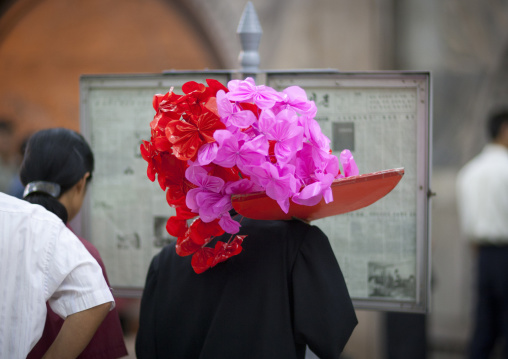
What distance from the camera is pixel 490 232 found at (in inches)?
161

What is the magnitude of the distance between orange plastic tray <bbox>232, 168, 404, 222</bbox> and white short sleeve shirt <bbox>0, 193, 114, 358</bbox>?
1.33 ft

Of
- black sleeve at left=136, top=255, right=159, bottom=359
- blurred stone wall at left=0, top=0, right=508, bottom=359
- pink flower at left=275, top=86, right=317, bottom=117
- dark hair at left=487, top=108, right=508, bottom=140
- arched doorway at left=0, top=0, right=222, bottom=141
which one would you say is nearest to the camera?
pink flower at left=275, top=86, right=317, bottom=117

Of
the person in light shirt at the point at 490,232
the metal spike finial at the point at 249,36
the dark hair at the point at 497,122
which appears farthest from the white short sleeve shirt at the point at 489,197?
the metal spike finial at the point at 249,36

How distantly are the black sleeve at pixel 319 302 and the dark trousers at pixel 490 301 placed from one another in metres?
2.74

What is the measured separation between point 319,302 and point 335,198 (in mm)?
268

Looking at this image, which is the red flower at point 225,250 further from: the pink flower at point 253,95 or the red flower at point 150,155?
the pink flower at point 253,95

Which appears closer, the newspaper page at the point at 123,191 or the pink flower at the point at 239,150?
the pink flower at the point at 239,150

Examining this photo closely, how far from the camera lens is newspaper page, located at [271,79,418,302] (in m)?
2.17

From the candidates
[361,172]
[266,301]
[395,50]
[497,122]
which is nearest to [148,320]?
[266,301]

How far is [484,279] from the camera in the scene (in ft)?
13.5

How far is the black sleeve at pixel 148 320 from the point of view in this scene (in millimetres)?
1820

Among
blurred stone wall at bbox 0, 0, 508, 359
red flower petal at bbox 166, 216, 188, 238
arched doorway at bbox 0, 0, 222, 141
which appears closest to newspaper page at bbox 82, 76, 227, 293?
red flower petal at bbox 166, 216, 188, 238

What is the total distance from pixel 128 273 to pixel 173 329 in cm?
73

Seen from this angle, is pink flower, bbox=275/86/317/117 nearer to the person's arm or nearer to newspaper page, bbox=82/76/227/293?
the person's arm
